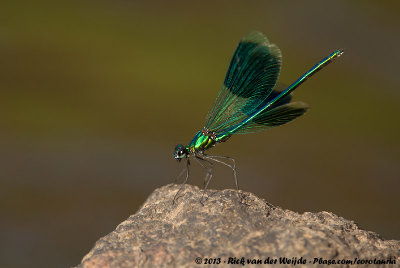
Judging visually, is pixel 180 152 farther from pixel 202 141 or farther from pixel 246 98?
pixel 246 98

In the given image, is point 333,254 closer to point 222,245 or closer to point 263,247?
point 263,247

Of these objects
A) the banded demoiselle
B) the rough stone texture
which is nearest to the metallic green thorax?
the banded demoiselle

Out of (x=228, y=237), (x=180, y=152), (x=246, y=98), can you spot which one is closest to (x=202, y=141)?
(x=180, y=152)

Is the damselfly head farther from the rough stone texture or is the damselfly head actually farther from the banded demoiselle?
the rough stone texture

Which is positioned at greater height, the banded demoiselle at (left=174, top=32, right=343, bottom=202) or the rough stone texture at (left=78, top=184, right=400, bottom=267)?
the banded demoiselle at (left=174, top=32, right=343, bottom=202)

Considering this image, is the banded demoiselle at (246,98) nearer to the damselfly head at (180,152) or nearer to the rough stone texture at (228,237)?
the damselfly head at (180,152)

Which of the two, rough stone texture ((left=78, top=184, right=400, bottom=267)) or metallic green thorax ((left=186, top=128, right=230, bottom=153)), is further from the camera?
metallic green thorax ((left=186, top=128, right=230, bottom=153))
